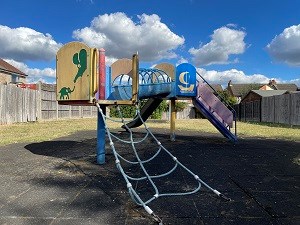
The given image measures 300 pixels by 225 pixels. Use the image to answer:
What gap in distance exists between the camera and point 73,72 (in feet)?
20.5

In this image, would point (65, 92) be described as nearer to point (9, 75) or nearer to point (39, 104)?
point (39, 104)

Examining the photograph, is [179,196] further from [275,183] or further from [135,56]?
[135,56]

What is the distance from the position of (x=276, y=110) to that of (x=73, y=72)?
2232 centimetres

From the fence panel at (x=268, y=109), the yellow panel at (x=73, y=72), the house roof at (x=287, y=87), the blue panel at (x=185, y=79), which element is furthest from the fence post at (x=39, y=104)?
the house roof at (x=287, y=87)

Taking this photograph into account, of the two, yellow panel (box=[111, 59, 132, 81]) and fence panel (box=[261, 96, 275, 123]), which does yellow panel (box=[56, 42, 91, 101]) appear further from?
fence panel (box=[261, 96, 275, 123])

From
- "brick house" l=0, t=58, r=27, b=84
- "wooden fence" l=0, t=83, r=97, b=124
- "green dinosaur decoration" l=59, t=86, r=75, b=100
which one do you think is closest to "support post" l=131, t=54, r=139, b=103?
"green dinosaur decoration" l=59, t=86, r=75, b=100

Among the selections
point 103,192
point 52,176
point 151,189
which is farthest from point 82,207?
point 52,176

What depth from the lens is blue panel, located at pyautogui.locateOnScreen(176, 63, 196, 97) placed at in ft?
35.7

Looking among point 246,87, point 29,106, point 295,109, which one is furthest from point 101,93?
point 246,87

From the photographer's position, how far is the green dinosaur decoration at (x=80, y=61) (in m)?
6.11

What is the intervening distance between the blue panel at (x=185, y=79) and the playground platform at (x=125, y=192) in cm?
360

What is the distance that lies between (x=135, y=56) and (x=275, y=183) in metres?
3.44

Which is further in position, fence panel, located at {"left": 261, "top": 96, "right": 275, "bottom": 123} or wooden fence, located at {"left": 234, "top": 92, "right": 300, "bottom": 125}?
fence panel, located at {"left": 261, "top": 96, "right": 275, "bottom": 123}

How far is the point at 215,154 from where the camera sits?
8234 mm
